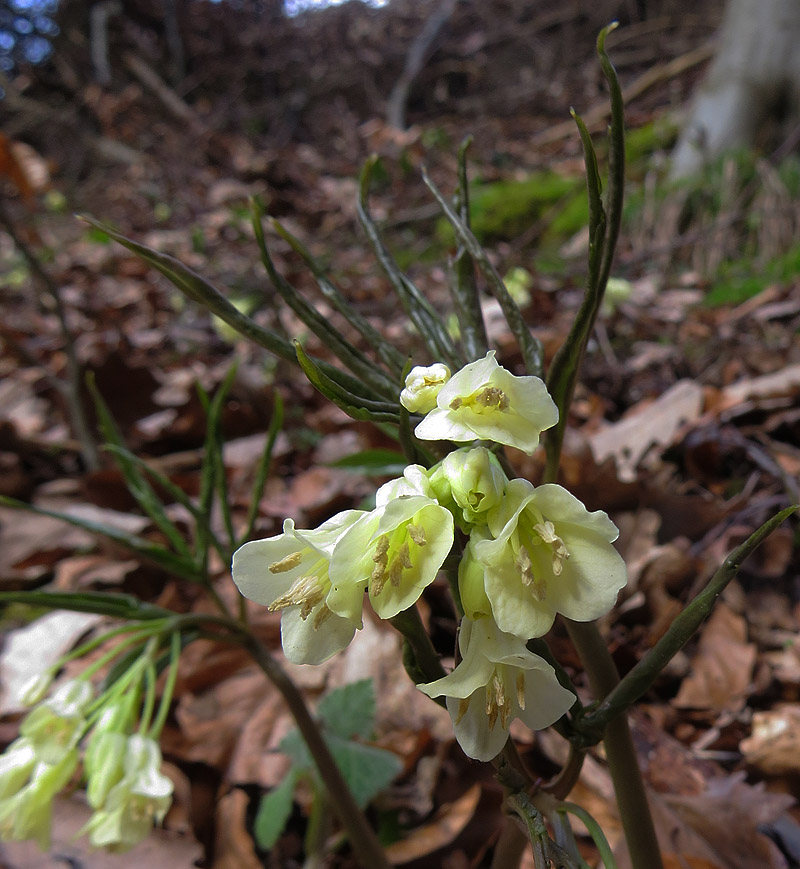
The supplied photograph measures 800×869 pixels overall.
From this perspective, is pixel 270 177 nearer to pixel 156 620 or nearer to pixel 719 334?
pixel 719 334

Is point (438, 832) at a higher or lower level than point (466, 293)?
lower

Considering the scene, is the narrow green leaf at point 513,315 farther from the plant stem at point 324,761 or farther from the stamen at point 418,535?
the plant stem at point 324,761

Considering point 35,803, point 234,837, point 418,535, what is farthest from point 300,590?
point 234,837

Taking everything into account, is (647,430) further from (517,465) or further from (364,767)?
(364,767)

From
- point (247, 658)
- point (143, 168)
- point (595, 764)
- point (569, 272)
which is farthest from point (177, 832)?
point (143, 168)

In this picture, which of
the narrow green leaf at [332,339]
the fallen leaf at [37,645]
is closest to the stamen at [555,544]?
the narrow green leaf at [332,339]

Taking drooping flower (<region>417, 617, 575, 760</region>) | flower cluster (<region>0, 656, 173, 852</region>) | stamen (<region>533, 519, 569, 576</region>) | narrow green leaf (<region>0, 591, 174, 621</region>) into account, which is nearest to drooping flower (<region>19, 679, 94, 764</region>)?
flower cluster (<region>0, 656, 173, 852</region>)
